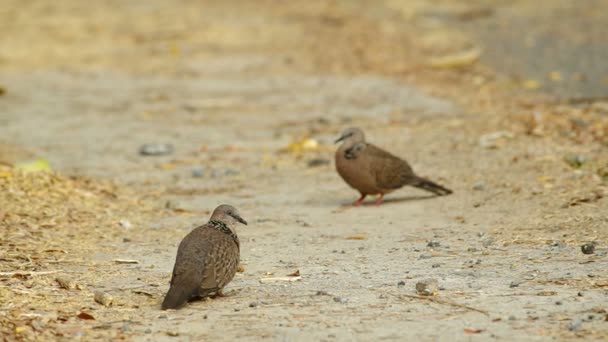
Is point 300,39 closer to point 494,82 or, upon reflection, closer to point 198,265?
point 494,82

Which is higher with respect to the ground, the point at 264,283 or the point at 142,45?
the point at 142,45

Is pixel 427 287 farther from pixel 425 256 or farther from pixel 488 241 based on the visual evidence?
pixel 488 241

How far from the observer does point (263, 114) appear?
1636 centimetres

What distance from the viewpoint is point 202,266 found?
6922 mm

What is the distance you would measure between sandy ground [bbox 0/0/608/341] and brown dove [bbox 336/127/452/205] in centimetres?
21

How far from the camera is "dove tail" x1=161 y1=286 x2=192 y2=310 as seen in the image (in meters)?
6.69

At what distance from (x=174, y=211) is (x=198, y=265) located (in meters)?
3.75

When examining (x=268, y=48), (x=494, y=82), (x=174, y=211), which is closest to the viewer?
(x=174, y=211)

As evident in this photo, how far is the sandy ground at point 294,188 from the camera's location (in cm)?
661

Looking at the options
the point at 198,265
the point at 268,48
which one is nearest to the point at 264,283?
the point at 198,265

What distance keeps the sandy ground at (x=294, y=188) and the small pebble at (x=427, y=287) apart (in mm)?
99

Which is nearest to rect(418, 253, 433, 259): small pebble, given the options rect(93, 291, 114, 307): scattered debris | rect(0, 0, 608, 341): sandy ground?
rect(0, 0, 608, 341): sandy ground

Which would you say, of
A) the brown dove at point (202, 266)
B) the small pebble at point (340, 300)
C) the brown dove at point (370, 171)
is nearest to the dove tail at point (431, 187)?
the brown dove at point (370, 171)

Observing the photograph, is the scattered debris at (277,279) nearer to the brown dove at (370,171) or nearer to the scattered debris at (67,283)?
the scattered debris at (67,283)
